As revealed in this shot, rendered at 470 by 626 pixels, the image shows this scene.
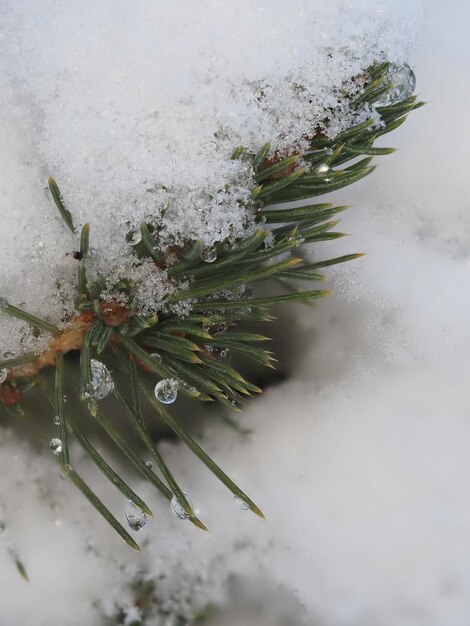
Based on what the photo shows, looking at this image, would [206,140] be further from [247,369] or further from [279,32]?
[247,369]

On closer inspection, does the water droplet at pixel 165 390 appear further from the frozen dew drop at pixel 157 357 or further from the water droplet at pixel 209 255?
the water droplet at pixel 209 255

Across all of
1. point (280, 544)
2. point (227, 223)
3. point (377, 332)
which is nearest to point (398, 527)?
point (280, 544)

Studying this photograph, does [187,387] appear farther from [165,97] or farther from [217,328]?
[165,97]

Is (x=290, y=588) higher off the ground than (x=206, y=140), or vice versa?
(x=206, y=140)

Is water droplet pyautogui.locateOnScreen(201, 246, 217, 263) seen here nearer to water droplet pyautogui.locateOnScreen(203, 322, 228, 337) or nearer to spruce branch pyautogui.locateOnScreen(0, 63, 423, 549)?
spruce branch pyautogui.locateOnScreen(0, 63, 423, 549)

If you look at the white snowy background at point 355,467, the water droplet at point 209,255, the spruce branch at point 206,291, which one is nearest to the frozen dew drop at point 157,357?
the spruce branch at point 206,291

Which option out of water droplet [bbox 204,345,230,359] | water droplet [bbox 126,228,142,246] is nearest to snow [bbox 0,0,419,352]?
water droplet [bbox 126,228,142,246]

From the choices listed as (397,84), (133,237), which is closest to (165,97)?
(133,237)
